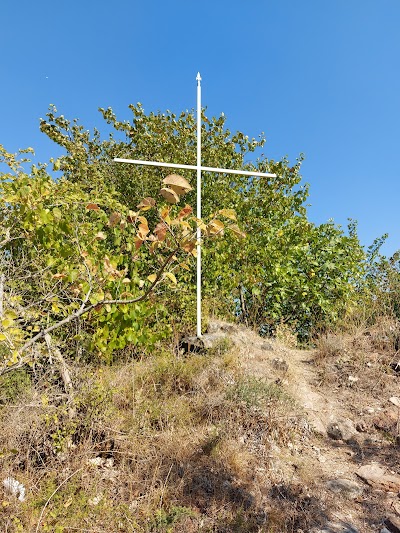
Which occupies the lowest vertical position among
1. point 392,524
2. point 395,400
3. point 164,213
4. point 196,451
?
point 392,524

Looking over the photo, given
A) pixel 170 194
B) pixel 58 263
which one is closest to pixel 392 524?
pixel 170 194

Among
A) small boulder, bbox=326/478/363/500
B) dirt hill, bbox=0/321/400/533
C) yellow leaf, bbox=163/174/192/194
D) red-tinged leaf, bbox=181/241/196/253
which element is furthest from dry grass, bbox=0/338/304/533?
yellow leaf, bbox=163/174/192/194

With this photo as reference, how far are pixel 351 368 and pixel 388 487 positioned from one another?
2.22 metres

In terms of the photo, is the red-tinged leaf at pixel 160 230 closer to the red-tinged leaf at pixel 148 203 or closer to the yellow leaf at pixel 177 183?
the red-tinged leaf at pixel 148 203

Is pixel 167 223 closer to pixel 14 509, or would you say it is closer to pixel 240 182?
pixel 14 509

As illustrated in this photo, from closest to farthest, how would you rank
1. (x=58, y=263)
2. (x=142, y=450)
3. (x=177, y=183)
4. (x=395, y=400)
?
(x=177, y=183)
(x=142, y=450)
(x=58, y=263)
(x=395, y=400)

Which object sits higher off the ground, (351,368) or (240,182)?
(240,182)

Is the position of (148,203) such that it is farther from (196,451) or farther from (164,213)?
(196,451)

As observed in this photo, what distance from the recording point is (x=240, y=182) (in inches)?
333

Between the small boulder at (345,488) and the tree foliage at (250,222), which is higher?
the tree foliage at (250,222)

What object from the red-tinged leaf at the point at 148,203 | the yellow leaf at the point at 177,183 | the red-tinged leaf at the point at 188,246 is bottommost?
the red-tinged leaf at the point at 188,246

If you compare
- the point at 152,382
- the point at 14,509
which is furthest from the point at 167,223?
the point at 152,382

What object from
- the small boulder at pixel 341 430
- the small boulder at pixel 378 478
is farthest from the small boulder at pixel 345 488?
the small boulder at pixel 341 430

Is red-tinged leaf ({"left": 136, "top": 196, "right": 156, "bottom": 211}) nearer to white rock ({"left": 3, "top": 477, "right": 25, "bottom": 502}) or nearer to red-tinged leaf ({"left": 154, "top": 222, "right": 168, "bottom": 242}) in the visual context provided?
red-tinged leaf ({"left": 154, "top": 222, "right": 168, "bottom": 242})
